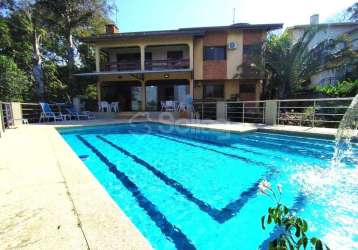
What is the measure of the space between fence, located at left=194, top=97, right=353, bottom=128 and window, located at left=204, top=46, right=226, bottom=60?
12.7ft

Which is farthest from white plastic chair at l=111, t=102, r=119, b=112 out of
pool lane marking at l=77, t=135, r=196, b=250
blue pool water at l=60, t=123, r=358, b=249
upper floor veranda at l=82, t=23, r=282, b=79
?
pool lane marking at l=77, t=135, r=196, b=250

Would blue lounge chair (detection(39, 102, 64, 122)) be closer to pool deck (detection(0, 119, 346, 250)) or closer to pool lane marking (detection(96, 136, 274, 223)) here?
pool deck (detection(0, 119, 346, 250))

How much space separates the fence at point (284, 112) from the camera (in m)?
9.84

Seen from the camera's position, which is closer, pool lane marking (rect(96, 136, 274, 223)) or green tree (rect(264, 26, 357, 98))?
pool lane marking (rect(96, 136, 274, 223))

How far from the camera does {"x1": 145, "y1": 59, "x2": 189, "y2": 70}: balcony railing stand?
1702 cm

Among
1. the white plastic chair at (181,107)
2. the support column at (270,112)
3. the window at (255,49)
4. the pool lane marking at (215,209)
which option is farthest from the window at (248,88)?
the pool lane marking at (215,209)

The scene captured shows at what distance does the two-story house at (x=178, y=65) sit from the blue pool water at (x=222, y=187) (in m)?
9.83

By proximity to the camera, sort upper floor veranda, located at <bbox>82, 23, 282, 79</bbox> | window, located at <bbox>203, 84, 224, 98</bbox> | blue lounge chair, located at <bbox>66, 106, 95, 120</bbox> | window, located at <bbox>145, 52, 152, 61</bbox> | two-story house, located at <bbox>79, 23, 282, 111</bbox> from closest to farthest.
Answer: blue lounge chair, located at <bbox>66, 106, 95, 120</bbox>, upper floor veranda, located at <bbox>82, 23, 282, 79</bbox>, two-story house, located at <bbox>79, 23, 282, 111</bbox>, window, located at <bbox>203, 84, 224, 98</bbox>, window, located at <bbox>145, 52, 152, 61</bbox>

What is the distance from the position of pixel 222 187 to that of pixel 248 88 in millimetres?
14790

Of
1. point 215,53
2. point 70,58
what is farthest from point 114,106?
point 215,53

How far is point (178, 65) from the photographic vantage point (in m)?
17.2

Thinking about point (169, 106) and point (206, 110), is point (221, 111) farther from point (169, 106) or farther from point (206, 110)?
point (169, 106)

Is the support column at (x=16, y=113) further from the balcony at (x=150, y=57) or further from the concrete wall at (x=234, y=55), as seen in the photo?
the concrete wall at (x=234, y=55)

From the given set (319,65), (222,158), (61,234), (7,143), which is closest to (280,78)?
(319,65)
